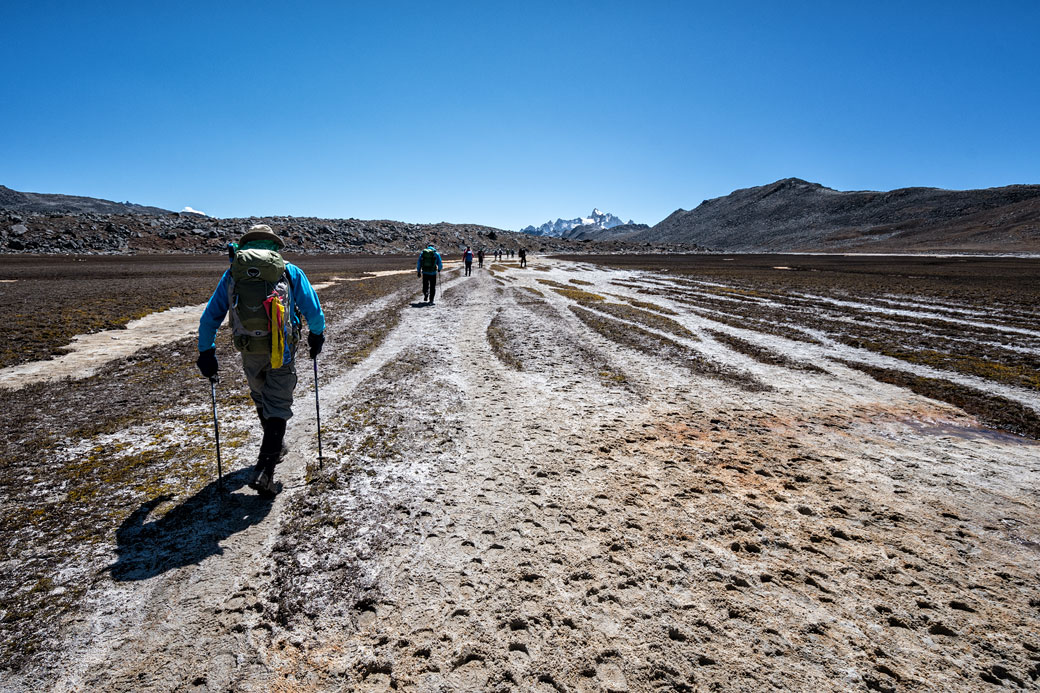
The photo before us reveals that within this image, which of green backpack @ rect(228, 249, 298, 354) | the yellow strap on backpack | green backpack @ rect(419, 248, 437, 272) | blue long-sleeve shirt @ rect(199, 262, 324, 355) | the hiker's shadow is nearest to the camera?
the hiker's shadow

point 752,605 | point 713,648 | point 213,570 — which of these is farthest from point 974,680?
point 213,570

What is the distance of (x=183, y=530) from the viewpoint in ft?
16.8

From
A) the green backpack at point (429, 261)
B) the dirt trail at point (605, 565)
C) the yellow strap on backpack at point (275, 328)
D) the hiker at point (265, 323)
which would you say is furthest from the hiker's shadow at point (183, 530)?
the green backpack at point (429, 261)

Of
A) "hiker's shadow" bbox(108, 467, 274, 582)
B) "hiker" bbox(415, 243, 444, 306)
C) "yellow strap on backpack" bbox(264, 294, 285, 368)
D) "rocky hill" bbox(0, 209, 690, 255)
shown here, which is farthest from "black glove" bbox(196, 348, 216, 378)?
"rocky hill" bbox(0, 209, 690, 255)

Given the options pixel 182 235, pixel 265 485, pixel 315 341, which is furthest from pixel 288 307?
pixel 182 235

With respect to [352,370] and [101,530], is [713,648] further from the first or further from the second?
[352,370]

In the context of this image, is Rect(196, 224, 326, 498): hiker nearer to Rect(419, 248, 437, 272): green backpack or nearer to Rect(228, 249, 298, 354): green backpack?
Rect(228, 249, 298, 354): green backpack

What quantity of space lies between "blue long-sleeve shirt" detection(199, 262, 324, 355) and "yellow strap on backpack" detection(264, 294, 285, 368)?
25cm

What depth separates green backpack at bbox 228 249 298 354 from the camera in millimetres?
5355

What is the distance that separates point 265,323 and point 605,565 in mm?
4787

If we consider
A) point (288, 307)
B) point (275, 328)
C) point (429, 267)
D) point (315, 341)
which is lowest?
point (315, 341)

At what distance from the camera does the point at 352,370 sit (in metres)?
11.9

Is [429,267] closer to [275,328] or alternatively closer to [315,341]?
[315,341]

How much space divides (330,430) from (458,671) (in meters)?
5.44
